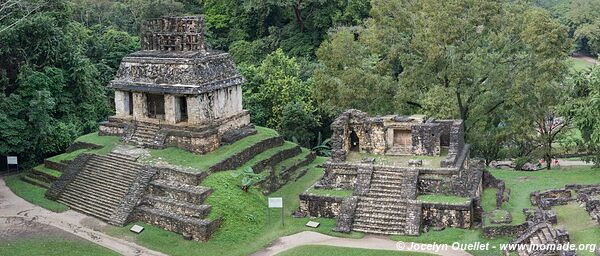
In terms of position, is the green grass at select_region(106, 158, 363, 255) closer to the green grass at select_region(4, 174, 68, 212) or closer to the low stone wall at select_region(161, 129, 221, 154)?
the low stone wall at select_region(161, 129, 221, 154)

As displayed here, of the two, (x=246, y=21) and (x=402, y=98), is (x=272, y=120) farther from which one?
(x=246, y=21)

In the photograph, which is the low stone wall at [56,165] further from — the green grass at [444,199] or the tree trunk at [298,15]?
the tree trunk at [298,15]

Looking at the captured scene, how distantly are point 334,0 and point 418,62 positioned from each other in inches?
653

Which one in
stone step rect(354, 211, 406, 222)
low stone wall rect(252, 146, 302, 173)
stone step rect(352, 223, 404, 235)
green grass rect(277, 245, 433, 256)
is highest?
low stone wall rect(252, 146, 302, 173)

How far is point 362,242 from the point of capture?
20188 millimetres

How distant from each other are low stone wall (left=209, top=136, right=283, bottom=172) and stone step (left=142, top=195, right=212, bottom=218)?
6.25ft

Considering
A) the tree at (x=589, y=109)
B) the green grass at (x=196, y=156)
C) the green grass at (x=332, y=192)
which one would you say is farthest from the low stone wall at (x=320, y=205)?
the tree at (x=589, y=109)

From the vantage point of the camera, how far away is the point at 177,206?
2212 cm

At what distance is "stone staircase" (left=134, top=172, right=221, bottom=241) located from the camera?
21.1m

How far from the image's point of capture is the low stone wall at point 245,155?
24062mm

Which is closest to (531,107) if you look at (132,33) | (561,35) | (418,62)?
(561,35)

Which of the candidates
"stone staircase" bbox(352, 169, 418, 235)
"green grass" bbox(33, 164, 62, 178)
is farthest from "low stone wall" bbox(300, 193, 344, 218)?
"green grass" bbox(33, 164, 62, 178)

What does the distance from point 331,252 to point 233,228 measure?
3797 mm

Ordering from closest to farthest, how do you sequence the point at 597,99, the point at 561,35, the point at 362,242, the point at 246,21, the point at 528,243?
the point at 528,243 → the point at 362,242 → the point at 597,99 → the point at 561,35 → the point at 246,21
